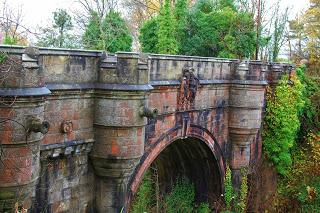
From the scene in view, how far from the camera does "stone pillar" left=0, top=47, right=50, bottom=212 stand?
7.18 metres

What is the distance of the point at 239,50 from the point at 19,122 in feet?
55.1

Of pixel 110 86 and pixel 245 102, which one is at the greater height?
pixel 110 86

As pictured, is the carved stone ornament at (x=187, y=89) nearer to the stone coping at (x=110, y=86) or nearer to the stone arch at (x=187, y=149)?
the stone arch at (x=187, y=149)

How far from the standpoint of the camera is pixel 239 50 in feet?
74.8

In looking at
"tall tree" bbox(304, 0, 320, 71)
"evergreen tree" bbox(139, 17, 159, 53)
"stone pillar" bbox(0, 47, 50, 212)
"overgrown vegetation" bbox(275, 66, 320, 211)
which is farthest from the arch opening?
"tall tree" bbox(304, 0, 320, 71)

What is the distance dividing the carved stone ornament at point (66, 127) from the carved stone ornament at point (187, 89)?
4.40 m

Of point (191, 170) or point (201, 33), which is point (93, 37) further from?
point (191, 170)

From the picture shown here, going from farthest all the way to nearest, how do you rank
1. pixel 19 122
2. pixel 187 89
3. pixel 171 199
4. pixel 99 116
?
pixel 171 199 → pixel 187 89 → pixel 99 116 → pixel 19 122

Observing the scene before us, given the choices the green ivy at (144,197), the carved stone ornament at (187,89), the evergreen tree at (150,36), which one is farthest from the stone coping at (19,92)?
the evergreen tree at (150,36)

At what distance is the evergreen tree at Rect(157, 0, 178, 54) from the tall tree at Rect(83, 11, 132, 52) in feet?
5.48

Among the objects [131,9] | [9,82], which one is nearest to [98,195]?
[9,82]

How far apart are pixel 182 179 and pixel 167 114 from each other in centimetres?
606

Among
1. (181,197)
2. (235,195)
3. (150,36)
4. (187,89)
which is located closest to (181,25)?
(150,36)

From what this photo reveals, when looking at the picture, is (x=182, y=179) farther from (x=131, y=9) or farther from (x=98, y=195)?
(x=131, y=9)
